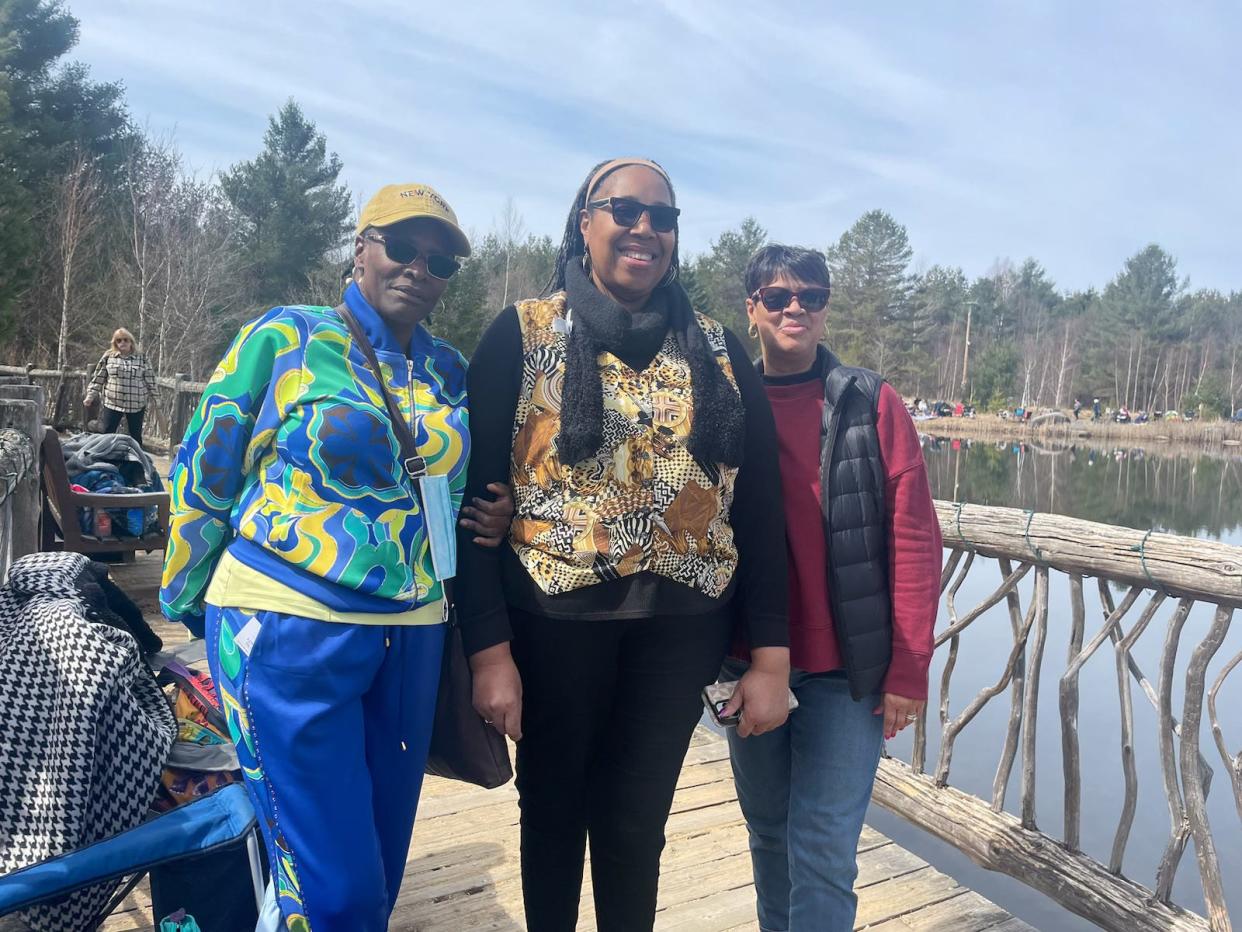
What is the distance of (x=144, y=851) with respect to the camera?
1.71 metres

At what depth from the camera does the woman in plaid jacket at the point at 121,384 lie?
9492mm

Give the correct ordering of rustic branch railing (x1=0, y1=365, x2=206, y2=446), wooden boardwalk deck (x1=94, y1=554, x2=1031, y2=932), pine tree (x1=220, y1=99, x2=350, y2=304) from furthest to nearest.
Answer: pine tree (x1=220, y1=99, x2=350, y2=304) < rustic branch railing (x1=0, y1=365, x2=206, y2=446) < wooden boardwalk deck (x1=94, y1=554, x2=1031, y2=932)

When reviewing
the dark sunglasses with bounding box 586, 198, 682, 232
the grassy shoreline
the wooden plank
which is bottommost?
the grassy shoreline

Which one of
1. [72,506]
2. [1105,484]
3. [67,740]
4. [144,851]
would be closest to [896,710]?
[144,851]

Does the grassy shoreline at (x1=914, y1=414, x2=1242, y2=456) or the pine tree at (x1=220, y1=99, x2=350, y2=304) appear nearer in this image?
the pine tree at (x1=220, y1=99, x2=350, y2=304)

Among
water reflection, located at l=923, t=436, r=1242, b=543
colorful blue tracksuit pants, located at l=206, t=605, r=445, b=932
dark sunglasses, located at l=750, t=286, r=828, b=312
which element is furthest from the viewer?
water reflection, located at l=923, t=436, r=1242, b=543

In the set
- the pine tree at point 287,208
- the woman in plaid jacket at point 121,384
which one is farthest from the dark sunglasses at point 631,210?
the pine tree at point 287,208

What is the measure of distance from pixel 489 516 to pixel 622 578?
0.92 feet

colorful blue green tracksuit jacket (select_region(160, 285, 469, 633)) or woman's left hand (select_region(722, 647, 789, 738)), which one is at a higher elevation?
colorful blue green tracksuit jacket (select_region(160, 285, 469, 633))

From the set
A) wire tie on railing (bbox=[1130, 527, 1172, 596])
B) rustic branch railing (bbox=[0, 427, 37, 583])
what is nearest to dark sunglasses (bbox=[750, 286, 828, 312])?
wire tie on railing (bbox=[1130, 527, 1172, 596])

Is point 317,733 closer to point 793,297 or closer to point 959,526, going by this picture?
point 793,297

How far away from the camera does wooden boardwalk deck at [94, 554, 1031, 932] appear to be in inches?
102

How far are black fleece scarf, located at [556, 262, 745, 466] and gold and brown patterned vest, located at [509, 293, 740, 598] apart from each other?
26 mm

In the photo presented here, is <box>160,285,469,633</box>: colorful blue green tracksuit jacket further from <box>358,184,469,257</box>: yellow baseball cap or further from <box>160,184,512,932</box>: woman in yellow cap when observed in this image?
<box>358,184,469,257</box>: yellow baseball cap
